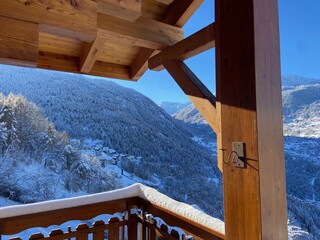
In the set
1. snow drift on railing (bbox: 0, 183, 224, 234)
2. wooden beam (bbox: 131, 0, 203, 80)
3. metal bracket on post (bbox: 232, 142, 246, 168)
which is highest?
wooden beam (bbox: 131, 0, 203, 80)

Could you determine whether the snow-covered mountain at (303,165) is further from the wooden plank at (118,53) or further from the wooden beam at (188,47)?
the wooden plank at (118,53)

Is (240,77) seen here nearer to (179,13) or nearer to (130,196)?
(179,13)

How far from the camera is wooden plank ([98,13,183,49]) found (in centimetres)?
172

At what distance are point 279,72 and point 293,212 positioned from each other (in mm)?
2084

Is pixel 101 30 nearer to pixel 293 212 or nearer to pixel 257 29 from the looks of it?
pixel 257 29

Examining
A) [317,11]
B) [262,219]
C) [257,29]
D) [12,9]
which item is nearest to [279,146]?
[262,219]

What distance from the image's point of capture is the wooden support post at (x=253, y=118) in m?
1.02

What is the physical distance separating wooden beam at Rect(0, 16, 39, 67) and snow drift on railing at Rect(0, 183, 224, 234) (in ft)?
3.53

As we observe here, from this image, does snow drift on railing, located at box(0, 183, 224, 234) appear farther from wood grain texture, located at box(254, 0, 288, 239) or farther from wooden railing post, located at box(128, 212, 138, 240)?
wood grain texture, located at box(254, 0, 288, 239)

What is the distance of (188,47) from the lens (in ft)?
5.71

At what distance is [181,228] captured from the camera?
1502 mm

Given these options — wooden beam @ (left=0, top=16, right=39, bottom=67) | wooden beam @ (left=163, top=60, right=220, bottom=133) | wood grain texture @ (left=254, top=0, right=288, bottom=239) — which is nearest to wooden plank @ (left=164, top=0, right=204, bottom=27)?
wooden beam @ (left=163, top=60, right=220, bottom=133)

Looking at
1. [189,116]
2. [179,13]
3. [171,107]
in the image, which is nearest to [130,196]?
[179,13]

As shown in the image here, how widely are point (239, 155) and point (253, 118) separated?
0.18 m
